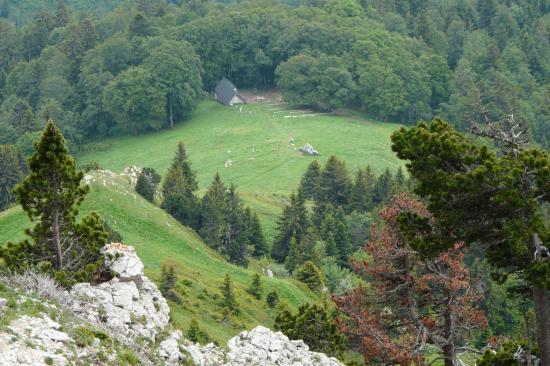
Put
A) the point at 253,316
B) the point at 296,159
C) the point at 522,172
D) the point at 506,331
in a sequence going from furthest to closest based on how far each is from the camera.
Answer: the point at 296,159 → the point at 506,331 → the point at 253,316 → the point at 522,172

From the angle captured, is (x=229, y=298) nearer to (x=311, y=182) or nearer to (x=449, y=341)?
(x=449, y=341)

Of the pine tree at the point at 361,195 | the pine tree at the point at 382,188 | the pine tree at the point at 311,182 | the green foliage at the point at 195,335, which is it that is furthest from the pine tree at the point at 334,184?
the green foliage at the point at 195,335

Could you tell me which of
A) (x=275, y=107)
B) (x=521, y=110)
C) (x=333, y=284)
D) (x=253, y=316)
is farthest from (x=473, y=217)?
(x=521, y=110)

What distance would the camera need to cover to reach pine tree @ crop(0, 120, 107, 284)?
108 ft

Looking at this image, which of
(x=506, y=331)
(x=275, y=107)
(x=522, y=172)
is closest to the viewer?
(x=522, y=172)

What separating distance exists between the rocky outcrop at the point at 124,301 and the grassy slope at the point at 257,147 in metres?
68.6

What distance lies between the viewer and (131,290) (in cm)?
3159

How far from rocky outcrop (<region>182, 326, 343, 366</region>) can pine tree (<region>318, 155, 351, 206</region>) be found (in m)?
70.3

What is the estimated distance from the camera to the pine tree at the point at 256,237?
84.6 meters

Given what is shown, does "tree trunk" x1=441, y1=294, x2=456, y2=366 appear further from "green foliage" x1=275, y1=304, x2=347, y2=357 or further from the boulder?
the boulder

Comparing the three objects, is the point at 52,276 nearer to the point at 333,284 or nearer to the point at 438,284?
the point at 438,284

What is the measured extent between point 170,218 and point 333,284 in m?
17.5

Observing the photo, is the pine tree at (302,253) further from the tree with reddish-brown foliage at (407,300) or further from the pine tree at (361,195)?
the tree with reddish-brown foliage at (407,300)

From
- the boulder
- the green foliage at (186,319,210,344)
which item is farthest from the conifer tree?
the boulder
